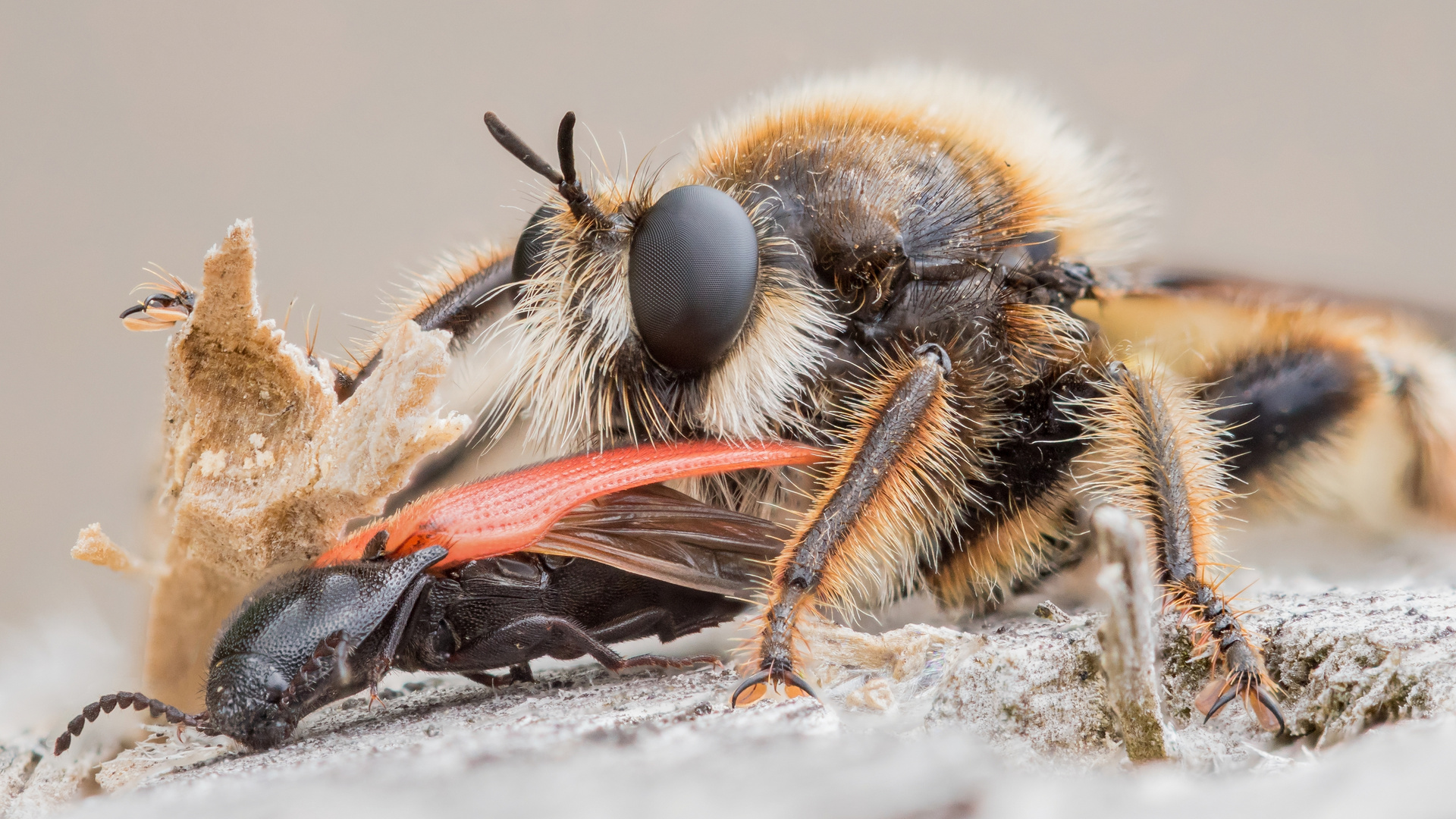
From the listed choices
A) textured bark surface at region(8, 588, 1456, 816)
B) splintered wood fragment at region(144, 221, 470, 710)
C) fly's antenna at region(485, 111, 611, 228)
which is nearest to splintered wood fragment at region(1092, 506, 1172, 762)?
textured bark surface at region(8, 588, 1456, 816)

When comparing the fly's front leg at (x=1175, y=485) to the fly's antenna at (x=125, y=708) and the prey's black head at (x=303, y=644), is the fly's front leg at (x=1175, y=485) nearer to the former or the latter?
the prey's black head at (x=303, y=644)

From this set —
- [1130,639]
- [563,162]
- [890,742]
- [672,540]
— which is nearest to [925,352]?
[672,540]

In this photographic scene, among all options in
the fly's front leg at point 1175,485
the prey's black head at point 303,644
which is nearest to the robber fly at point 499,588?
the prey's black head at point 303,644

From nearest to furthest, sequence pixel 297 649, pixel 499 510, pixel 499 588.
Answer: pixel 297 649, pixel 499 510, pixel 499 588

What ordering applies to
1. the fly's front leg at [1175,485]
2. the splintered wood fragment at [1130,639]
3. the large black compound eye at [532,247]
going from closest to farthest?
the splintered wood fragment at [1130,639] < the fly's front leg at [1175,485] < the large black compound eye at [532,247]

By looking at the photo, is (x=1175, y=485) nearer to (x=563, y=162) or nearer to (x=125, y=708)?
(x=563, y=162)

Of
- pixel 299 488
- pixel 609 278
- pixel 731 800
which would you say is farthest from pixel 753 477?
pixel 731 800
